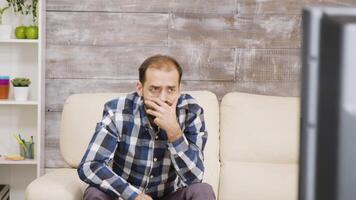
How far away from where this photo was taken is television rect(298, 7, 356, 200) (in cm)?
33

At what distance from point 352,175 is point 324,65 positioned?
7 centimetres

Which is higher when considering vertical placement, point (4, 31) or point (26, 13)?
point (26, 13)

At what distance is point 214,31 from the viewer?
119 inches

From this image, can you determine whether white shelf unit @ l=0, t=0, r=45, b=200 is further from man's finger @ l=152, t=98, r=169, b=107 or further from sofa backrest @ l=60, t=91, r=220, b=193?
man's finger @ l=152, t=98, r=169, b=107

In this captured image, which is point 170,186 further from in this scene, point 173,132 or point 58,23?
point 58,23

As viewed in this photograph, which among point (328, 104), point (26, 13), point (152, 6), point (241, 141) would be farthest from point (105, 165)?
point (328, 104)

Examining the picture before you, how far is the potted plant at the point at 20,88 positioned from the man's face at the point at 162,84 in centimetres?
110

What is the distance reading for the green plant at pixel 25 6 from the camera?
9.82ft

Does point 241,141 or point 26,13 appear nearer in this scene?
point 241,141

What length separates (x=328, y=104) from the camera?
1.11ft

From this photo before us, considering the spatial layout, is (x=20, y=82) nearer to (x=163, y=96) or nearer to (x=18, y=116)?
(x=18, y=116)

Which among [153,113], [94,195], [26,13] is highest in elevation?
[26,13]

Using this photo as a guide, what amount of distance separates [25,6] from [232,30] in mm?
1088

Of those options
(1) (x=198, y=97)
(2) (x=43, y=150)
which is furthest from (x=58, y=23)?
(1) (x=198, y=97)
